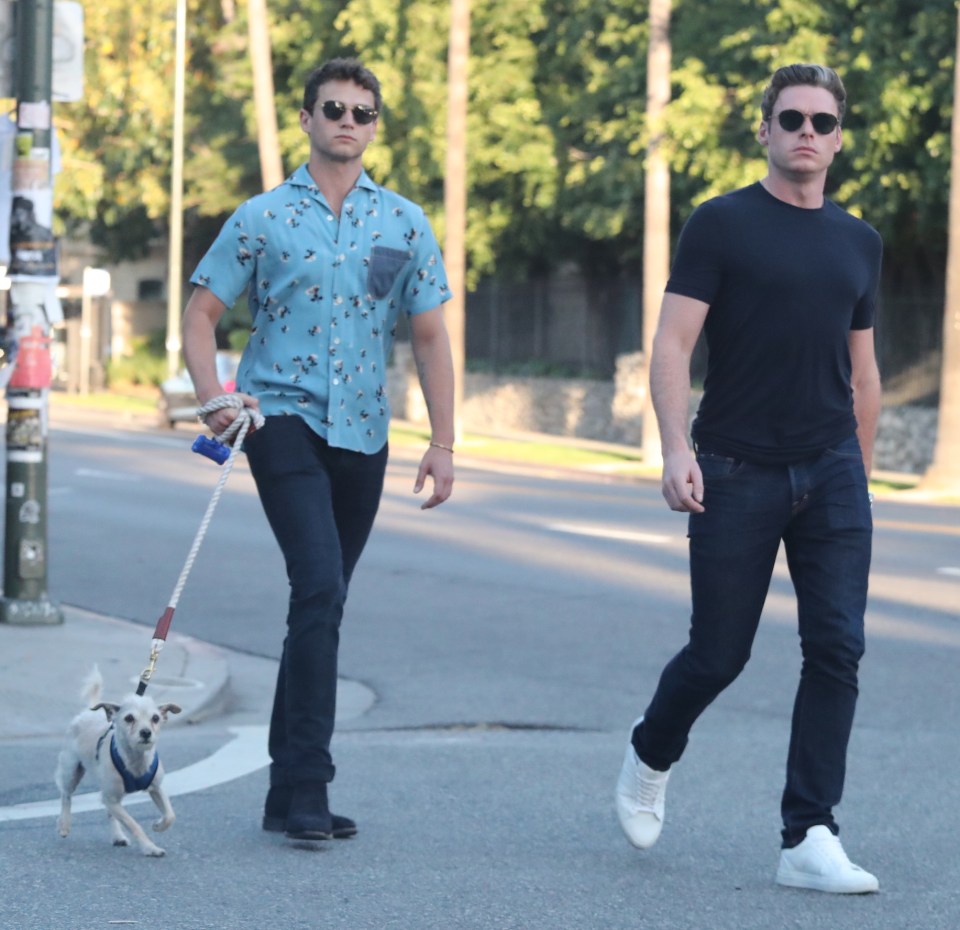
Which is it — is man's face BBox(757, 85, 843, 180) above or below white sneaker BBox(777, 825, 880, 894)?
above

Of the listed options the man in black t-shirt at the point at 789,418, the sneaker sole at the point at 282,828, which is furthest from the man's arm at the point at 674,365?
the sneaker sole at the point at 282,828

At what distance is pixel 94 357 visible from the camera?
5134 centimetres

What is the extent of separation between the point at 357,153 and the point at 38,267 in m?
4.34

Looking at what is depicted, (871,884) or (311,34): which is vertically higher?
(311,34)

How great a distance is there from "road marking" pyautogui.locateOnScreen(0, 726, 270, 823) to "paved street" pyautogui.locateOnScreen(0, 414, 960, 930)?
6 centimetres

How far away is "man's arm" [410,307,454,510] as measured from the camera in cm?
553

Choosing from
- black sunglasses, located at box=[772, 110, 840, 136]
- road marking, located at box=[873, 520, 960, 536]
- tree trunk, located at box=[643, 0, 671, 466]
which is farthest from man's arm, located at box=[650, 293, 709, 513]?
tree trunk, located at box=[643, 0, 671, 466]

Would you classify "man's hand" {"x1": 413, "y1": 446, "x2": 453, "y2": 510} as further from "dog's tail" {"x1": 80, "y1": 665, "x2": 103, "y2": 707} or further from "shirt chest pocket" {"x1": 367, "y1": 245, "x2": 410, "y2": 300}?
"dog's tail" {"x1": 80, "y1": 665, "x2": 103, "y2": 707}

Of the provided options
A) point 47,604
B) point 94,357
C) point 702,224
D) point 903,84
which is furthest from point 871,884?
point 94,357

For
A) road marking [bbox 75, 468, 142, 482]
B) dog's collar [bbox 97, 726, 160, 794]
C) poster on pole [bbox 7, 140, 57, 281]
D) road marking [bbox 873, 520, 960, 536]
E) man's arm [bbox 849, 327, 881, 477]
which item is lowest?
road marking [bbox 75, 468, 142, 482]

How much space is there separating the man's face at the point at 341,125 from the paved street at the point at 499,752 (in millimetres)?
1867

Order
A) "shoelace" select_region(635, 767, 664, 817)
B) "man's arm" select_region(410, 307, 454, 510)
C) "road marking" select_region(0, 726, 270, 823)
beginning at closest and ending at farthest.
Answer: "shoelace" select_region(635, 767, 664, 817)
"man's arm" select_region(410, 307, 454, 510)
"road marking" select_region(0, 726, 270, 823)

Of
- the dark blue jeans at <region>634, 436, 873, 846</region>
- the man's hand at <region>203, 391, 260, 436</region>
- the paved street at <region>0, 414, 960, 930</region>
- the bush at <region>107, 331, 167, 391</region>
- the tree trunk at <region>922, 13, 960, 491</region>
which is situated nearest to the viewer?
the paved street at <region>0, 414, 960, 930</region>

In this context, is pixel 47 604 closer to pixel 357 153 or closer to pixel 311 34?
pixel 357 153
